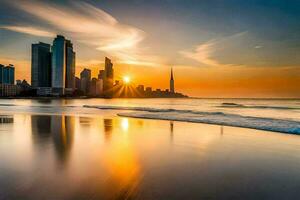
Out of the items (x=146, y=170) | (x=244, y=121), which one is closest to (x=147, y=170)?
(x=146, y=170)

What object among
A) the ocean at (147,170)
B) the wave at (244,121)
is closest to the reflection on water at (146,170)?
the ocean at (147,170)

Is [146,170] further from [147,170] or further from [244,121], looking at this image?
[244,121]

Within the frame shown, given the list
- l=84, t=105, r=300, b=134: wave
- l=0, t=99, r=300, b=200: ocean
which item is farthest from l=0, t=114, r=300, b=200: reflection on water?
l=84, t=105, r=300, b=134: wave

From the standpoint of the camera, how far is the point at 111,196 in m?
4.64

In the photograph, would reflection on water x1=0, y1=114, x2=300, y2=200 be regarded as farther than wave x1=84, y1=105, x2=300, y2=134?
No

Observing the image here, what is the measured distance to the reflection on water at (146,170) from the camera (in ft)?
16.1

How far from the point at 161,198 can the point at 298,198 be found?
306cm

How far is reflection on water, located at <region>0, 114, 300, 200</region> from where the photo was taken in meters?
4.91

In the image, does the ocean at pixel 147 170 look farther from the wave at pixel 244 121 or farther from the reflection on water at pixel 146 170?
the wave at pixel 244 121

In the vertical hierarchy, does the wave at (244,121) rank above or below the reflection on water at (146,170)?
below

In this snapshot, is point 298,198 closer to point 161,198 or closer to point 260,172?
point 260,172

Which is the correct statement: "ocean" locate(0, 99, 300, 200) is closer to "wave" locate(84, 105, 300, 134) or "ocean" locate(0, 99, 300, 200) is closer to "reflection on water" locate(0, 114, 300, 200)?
"reflection on water" locate(0, 114, 300, 200)

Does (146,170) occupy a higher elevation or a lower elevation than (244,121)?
higher

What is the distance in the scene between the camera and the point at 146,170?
655 centimetres
